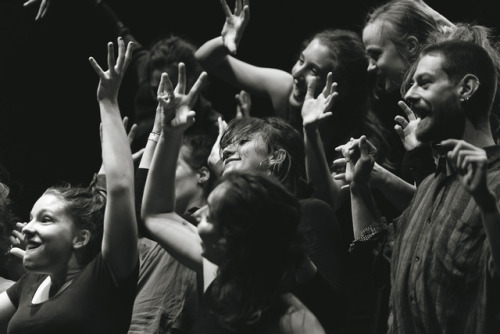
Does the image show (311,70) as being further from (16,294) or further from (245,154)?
(16,294)

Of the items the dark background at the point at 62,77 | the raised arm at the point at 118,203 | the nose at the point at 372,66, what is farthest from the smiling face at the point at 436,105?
the dark background at the point at 62,77

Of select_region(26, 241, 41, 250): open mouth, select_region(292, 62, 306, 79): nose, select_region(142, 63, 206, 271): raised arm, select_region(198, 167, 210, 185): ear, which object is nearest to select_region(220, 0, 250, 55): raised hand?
select_region(292, 62, 306, 79): nose

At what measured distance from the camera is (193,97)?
2.57 meters

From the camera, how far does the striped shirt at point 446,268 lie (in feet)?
7.04

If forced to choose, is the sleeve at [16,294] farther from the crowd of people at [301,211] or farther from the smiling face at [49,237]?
the smiling face at [49,237]

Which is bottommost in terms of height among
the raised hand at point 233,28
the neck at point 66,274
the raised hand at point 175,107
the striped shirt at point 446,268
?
the striped shirt at point 446,268

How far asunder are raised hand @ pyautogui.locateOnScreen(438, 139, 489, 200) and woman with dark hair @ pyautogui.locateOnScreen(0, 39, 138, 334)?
0.97 m

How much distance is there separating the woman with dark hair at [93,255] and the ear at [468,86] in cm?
93

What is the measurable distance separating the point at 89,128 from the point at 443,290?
2928 mm

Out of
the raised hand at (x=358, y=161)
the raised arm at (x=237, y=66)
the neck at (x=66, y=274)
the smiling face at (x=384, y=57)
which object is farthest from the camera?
the raised arm at (x=237, y=66)

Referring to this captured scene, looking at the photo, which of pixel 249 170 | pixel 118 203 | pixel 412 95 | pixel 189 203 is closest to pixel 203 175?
pixel 189 203

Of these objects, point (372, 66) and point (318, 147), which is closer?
point (318, 147)

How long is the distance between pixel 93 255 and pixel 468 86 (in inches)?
51.2

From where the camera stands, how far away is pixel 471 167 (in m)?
1.96
